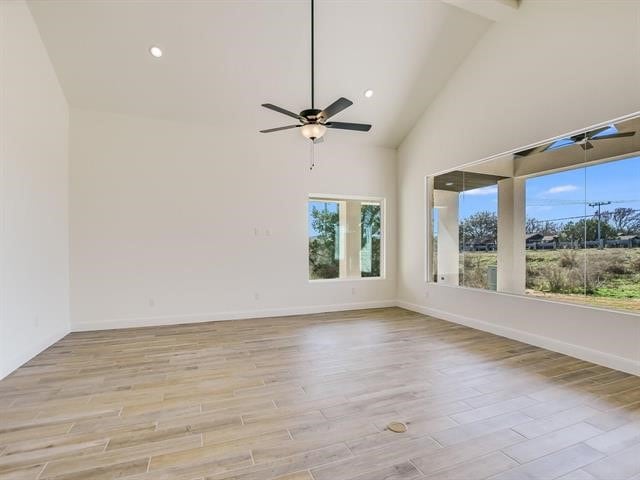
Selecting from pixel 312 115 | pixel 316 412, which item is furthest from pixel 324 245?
pixel 316 412

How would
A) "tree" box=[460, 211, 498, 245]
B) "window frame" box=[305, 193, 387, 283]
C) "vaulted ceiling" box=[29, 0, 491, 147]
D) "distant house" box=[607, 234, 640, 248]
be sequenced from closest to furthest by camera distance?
"distant house" box=[607, 234, 640, 248] < "vaulted ceiling" box=[29, 0, 491, 147] < "tree" box=[460, 211, 498, 245] < "window frame" box=[305, 193, 387, 283]

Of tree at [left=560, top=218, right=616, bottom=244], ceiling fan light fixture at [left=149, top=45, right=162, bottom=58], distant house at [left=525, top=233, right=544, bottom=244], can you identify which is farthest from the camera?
distant house at [left=525, top=233, right=544, bottom=244]

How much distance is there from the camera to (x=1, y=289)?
3.27 meters

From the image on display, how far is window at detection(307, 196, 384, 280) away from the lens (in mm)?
6418

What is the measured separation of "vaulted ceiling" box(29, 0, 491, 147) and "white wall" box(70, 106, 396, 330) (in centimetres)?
46

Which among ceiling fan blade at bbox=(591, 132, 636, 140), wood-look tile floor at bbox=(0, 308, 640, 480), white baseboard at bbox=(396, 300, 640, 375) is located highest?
ceiling fan blade at bbox=(591, 132, 636, 140)

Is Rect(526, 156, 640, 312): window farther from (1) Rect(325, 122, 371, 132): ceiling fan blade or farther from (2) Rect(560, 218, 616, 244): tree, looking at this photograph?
(1) Rect(325, 122, 371, 132): ceiling fan blade

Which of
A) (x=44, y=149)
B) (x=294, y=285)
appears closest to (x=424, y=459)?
(x=294, y=285)

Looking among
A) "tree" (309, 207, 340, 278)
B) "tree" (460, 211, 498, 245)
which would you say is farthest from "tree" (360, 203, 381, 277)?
"tree" (460, 211, 498, 245)

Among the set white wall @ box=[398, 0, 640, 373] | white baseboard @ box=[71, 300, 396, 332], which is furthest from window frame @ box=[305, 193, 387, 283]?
white wall @ box=[398, 0, 640, 373]

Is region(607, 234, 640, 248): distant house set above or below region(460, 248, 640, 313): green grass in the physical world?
above

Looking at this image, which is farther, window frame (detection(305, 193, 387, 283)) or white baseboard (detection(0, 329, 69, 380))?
window frame (detection(305, 193, 387, 283))

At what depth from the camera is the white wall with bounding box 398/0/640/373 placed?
339 cm

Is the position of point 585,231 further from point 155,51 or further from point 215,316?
point 155,51
